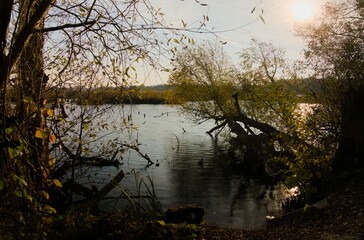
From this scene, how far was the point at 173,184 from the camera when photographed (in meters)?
17.7

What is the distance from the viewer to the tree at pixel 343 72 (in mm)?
10945

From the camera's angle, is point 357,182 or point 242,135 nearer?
point 357,182

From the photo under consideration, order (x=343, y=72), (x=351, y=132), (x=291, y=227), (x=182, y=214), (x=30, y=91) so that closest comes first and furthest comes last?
(x=30, y=91) → (x=291, y=227) → (x=182, y=214) → (x=351, y=132) → (x=343, y=72)

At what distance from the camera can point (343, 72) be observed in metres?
15.2

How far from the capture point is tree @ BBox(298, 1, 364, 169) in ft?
35.9

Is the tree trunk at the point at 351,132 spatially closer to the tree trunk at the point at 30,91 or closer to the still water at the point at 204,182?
the still water at the point at 204,182

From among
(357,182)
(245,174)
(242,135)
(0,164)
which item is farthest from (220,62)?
(0,164)

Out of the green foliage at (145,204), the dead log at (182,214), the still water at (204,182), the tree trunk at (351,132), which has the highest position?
the tree trunk at (351,132)

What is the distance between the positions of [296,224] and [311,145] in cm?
422

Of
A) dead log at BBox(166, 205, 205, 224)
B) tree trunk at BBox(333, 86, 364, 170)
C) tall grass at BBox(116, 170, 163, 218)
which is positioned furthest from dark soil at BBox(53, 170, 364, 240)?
tree trunk at BBox(333, 86, 364, 170)

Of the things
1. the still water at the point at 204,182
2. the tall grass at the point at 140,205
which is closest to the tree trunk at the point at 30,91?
the still water at the point at 204,182

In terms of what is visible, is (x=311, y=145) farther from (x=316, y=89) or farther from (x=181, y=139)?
(x=181, y=139)

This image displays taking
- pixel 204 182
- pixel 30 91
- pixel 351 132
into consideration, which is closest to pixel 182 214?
pixel 30 91

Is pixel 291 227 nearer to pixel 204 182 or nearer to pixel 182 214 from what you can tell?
pixel 182 214
